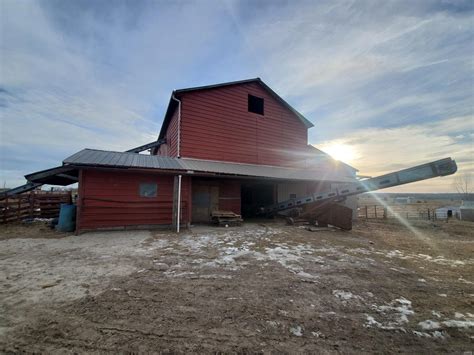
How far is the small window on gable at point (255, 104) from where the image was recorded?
13.3 metres

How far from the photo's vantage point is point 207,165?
10555mm

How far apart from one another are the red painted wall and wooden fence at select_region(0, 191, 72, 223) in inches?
314

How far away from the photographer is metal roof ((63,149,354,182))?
784cm

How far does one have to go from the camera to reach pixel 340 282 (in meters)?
3.79

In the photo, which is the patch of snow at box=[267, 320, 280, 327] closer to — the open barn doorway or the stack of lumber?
the stack of lumber

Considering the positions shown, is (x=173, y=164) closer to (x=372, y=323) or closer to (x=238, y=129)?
(x=238, y=129)

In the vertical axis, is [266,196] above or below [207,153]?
below

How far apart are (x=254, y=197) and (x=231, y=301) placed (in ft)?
46.1

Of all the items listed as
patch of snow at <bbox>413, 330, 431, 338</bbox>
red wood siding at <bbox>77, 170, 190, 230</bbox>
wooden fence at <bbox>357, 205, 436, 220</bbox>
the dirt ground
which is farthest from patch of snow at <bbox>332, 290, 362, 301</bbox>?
wooden fence at <bbox>357, 205, 436, 220</bbox>

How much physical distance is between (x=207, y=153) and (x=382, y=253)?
8753 millimetres

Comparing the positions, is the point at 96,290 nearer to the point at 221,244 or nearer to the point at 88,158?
the point at 221,244

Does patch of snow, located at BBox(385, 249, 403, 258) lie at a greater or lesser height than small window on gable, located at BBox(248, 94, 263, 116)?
lesser

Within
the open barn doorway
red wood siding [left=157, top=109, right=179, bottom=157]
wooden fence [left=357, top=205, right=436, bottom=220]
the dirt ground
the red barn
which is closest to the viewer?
the dirt ground

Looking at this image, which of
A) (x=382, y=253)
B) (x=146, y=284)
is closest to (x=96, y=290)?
(x=146, y=284)
